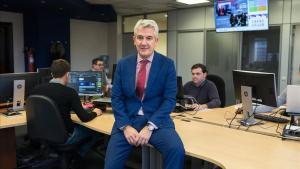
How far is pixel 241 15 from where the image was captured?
5176 mm

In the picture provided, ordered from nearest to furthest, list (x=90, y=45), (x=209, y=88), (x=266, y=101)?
(x=266, y=101) → (x=209, y=88) → (x=90, y=45)

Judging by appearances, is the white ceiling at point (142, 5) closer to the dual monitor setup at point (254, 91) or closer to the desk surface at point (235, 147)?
the dual monitor setup at point (254, 91)

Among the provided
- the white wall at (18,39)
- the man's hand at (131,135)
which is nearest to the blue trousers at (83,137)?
the man's hand at (131,135)

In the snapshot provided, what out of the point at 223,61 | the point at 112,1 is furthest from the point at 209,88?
the point at 112,1

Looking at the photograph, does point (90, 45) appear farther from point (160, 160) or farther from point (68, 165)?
point (160, 160)

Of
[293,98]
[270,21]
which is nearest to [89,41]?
[270,21]

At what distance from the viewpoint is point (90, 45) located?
33.9 ft

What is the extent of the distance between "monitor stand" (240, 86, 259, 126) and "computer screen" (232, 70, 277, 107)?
0.27 ft

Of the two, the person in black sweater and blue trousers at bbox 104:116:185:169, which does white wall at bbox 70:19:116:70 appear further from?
blue trousers at bbox 104:116:185:169

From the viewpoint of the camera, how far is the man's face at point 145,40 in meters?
2.15

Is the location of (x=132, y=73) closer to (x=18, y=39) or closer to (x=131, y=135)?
(x=131, y=135)

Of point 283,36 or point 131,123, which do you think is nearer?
point 131,123

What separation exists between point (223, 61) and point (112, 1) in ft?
9.50

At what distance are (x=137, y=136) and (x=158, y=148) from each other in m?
0.16
